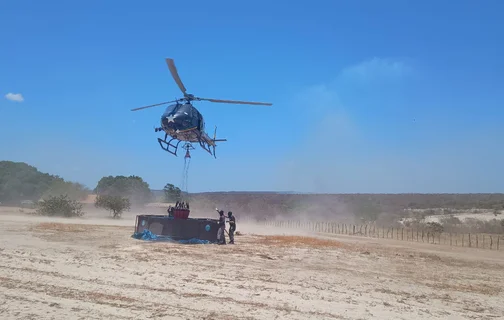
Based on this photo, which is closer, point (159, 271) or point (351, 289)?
point (351, 289)

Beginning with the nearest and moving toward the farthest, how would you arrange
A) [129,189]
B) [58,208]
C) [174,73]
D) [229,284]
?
[229,284], [174,73], [58,208], [129,189]

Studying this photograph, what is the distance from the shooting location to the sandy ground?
9.49 m

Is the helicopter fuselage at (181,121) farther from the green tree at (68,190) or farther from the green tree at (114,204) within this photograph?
the green tree at (68,190)

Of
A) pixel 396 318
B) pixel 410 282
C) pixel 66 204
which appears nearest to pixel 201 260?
pixel 410 282

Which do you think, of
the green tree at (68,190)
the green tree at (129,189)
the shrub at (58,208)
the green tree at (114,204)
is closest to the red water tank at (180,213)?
the shrub at (58,208)

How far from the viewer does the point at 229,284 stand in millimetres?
12398

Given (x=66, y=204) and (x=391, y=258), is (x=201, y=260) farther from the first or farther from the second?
(x=66, y=204)

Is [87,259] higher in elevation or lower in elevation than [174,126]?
lower

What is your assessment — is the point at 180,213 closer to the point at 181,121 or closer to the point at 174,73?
the point at 181,121

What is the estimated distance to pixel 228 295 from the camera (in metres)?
11.0

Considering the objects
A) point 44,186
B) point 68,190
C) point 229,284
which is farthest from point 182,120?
point 44,186

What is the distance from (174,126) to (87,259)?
31.9 feet

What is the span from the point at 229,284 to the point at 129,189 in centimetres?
7220

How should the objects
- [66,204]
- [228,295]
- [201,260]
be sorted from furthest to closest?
[66,204], [201,260], [228,295]
